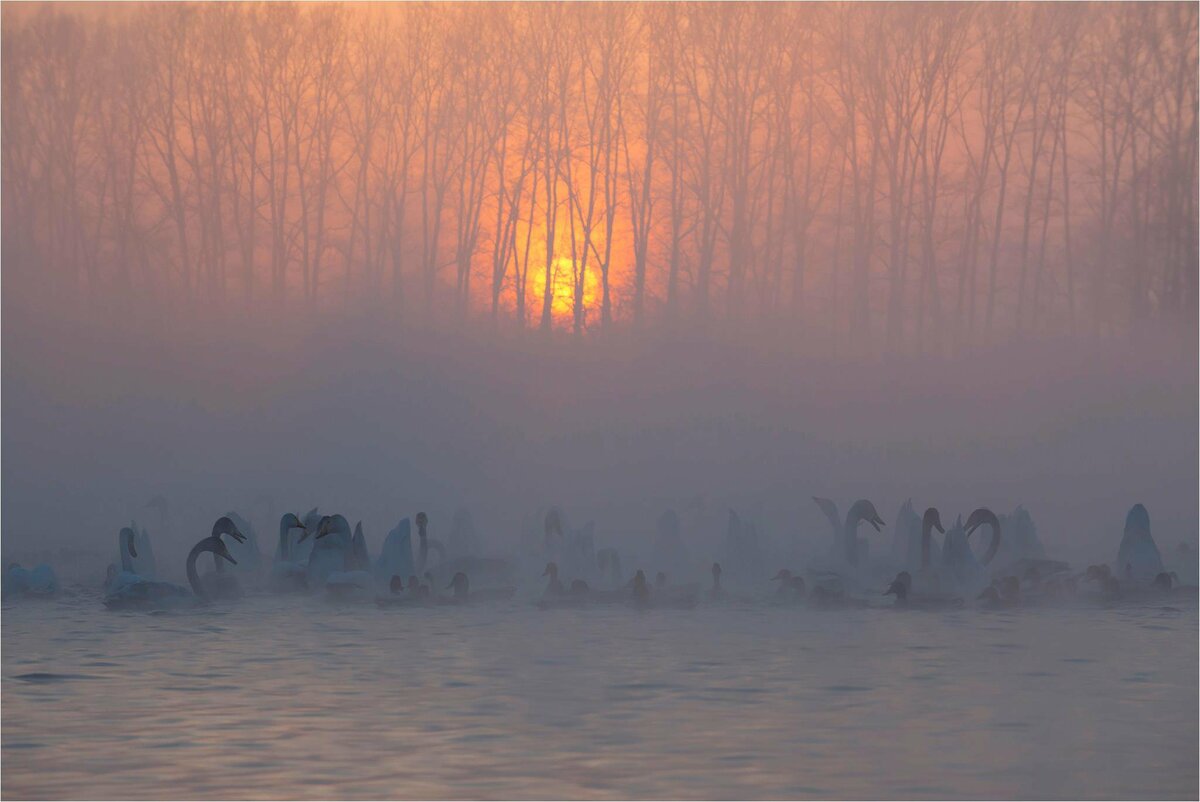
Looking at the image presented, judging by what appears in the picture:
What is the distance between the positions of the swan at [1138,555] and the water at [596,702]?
1024 mm

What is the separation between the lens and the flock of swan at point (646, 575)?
15148 millimetres

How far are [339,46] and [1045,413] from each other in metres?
16.1

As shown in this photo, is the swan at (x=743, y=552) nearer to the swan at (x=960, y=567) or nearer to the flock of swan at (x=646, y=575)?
the flock of swan at (x=646, y=575)

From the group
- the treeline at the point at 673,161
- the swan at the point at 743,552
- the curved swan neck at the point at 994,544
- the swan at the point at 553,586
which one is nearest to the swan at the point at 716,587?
the swan at the point at 743,552

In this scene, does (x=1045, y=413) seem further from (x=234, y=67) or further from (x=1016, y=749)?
(x=1016, y=749)

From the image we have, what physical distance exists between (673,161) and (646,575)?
20.4m

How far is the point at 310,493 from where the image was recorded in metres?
25.0

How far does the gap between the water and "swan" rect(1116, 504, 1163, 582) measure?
3.36 feet

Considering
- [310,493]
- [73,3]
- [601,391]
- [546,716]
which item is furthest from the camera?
[73,3]

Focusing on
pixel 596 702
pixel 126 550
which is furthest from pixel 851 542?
pixel 126 550

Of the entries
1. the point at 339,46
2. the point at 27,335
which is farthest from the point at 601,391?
the point at 27,335

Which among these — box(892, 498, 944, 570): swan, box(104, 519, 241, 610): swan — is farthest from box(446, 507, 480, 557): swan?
box(892, 498, 944, 570): swan

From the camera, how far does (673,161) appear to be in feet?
119

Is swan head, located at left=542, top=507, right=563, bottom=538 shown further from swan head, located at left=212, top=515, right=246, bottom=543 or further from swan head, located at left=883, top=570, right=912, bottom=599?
swan head, located at left=883, top=570, right=912, bottom=599
